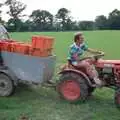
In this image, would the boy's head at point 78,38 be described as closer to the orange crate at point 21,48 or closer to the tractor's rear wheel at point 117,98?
the orange crate at point 21,48

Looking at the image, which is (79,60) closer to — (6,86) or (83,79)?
(83,79)

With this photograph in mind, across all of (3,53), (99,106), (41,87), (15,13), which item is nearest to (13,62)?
(3,53)

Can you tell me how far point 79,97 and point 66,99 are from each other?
0.93ft

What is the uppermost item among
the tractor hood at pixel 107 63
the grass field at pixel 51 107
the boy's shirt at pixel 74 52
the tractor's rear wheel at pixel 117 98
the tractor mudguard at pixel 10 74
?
the boy's shirt at pixel 74 52

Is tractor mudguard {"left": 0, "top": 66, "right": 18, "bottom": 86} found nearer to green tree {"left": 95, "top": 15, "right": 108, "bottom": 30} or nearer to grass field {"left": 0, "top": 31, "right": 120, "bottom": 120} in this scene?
grass field {"left": 0, "top": 31, "right": 120, "bottom": 120}

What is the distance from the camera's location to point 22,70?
9.03m

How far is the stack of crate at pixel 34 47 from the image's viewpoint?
879 centimetres

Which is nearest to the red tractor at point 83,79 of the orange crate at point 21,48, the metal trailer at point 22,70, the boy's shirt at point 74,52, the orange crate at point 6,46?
the boy's shirt at point 74,52

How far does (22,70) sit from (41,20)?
2076 inches

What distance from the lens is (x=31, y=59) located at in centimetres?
891

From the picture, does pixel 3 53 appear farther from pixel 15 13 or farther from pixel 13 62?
pixel 15 13

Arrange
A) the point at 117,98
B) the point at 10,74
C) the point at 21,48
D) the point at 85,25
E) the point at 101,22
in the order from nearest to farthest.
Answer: the point at 117,98
the point at 21,48
the point at 10,74
the point at 85,25
the point at 101,22

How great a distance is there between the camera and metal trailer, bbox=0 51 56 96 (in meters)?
8.84

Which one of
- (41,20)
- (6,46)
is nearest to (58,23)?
(41,20)
